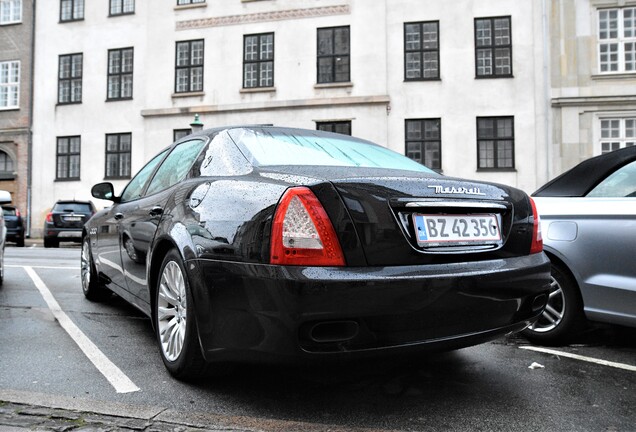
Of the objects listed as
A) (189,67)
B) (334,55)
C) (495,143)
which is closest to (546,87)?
(495,143)

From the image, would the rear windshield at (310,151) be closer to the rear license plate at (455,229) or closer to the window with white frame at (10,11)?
the rear license plate at (455,229)

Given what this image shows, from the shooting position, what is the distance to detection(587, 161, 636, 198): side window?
3.49 metres

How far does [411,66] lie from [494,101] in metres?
3.14

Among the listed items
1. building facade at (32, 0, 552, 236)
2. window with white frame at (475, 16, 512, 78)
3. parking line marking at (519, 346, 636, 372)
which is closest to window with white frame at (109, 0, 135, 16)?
building facade at (32, 0, 552, 236)

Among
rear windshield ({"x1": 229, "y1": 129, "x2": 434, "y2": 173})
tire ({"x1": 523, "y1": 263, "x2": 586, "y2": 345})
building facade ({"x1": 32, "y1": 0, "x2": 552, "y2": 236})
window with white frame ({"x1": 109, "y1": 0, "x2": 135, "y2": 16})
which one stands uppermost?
window with white frame ({"x1": 109, "y1": 0, "x2": 135, "y2": 16})

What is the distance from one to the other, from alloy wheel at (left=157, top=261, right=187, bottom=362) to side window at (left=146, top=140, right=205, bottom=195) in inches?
25.6

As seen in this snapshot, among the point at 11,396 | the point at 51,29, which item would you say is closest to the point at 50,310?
the point at 11,396

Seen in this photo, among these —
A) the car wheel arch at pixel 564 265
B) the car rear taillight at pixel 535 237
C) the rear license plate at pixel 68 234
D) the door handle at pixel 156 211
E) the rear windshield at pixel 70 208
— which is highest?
the rear windshield at pixel 70 208

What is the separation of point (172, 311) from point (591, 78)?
60.9 ft

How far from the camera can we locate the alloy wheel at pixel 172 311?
2725 mm

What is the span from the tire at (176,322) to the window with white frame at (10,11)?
2521cm

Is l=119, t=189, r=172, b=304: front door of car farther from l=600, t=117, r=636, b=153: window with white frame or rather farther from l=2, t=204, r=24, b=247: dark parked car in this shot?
l=600, t=117, r=636, b=153: window with white frame

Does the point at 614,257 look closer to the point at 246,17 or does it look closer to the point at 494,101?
the point at 494,101

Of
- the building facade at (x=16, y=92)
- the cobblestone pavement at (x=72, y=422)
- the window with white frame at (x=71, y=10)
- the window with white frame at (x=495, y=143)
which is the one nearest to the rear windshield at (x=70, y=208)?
the building facade at (x=16, y=92)
